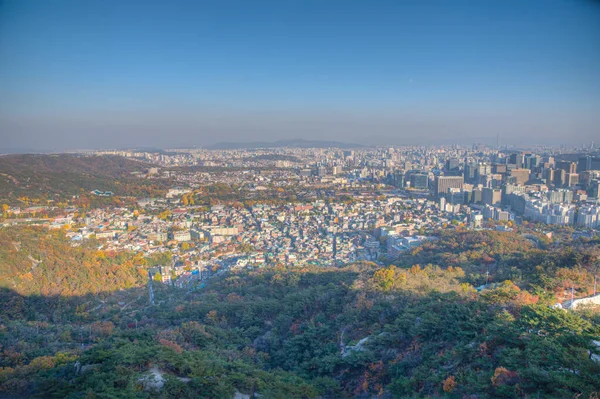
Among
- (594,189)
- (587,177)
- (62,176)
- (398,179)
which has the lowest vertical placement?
(398,179)

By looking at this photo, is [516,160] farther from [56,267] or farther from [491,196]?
[56,267]

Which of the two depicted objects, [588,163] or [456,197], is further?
[456,197]

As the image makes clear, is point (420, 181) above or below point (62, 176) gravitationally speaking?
below

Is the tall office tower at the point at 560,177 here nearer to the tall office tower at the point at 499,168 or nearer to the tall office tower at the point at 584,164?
the tall office tower at the point at 584,164

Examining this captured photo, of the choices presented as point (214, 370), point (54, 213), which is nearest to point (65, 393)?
point (214, 370)

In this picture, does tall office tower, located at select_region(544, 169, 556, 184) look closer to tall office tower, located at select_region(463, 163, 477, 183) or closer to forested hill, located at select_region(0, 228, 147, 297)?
tall office tower, located at select_region(463, 163, 477, 183)

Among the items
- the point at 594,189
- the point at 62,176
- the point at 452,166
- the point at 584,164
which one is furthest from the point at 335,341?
the point at 452,166

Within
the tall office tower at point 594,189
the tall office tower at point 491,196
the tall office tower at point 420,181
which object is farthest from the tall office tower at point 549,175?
the tall office tower at point 420,181
